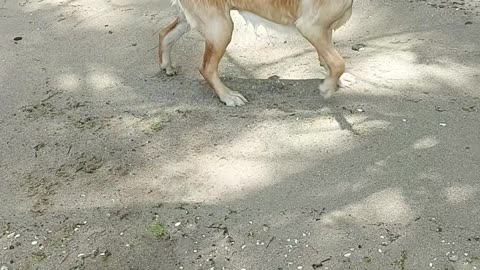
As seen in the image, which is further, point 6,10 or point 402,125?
point 6,10

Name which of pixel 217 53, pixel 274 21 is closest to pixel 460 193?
pixel 274 21

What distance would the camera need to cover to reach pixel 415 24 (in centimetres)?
566

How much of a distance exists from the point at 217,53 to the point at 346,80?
0.95 m

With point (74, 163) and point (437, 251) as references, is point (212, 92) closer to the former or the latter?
point (74, 163)

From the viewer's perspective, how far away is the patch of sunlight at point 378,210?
11.9 ft

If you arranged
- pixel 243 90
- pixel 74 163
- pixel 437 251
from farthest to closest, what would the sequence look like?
pixel 243 90 → pixel 74 163 → pixel 437 251

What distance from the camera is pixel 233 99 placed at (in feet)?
15.6

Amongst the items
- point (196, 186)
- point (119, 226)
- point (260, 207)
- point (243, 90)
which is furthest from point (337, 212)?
point (243, 90)

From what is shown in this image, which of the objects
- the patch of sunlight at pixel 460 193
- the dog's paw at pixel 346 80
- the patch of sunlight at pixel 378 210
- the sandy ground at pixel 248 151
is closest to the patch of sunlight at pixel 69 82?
the sandy ground at pixel 248 151

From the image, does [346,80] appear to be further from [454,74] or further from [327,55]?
[454,74]

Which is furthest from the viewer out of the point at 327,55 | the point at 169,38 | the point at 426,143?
the point at 169,38

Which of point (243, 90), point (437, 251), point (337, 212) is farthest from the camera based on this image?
point (243, 90)

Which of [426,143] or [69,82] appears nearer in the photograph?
[426,143]

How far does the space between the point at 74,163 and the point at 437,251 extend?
2256mm
